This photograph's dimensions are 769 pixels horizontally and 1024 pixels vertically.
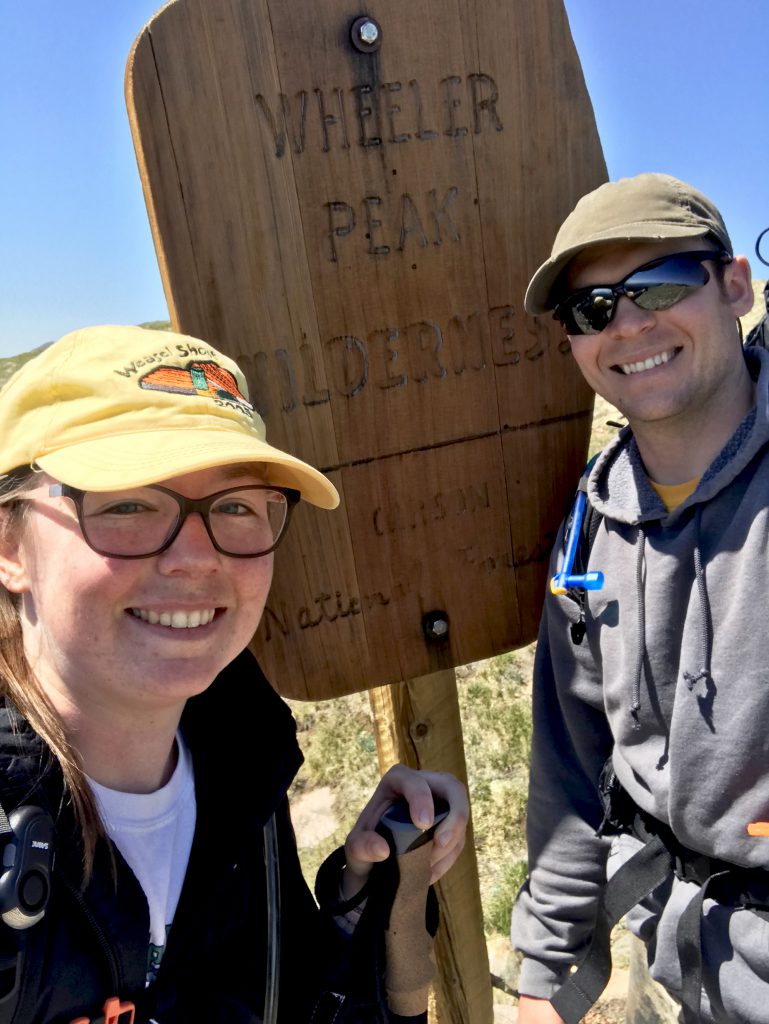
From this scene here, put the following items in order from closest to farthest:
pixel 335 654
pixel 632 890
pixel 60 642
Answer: pixel 60 642 → pixel 632 890 → pixel 335 654

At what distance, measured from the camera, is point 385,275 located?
2123 millimetres

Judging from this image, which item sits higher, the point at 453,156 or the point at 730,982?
the point at 453,156

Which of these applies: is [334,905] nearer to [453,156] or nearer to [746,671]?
[746,671]

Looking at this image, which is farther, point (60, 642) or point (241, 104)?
point (241, 104)

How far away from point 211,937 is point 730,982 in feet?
3.34

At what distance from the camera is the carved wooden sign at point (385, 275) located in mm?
1943

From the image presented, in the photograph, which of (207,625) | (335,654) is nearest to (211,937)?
(207,625)

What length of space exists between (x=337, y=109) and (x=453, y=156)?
0.30m

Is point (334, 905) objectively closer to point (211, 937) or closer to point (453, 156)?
point (211, 937)

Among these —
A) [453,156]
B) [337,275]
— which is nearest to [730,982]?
[337,275]

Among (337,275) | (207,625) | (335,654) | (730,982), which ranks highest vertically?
(337,275)

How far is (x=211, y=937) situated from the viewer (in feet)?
5.27

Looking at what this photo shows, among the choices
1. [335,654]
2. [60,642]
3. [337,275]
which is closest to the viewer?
[60,642]

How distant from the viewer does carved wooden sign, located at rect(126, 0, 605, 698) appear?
6.38 feet
